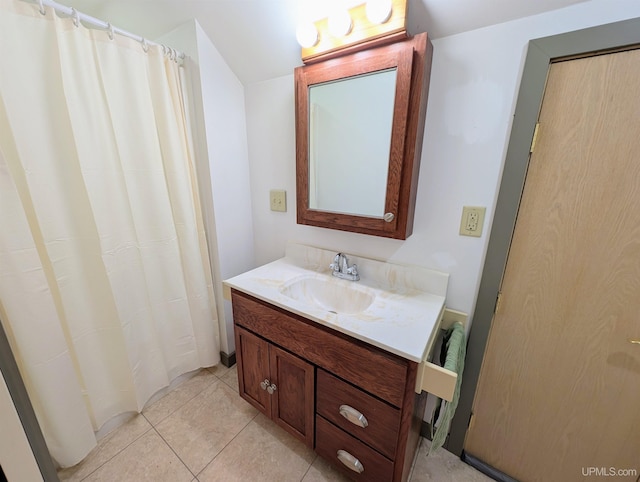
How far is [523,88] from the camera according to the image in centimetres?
86

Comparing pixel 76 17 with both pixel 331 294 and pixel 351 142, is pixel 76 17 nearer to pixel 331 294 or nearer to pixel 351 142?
pixel 351 142

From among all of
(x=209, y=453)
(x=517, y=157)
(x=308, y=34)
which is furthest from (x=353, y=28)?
(x=209, y=453)

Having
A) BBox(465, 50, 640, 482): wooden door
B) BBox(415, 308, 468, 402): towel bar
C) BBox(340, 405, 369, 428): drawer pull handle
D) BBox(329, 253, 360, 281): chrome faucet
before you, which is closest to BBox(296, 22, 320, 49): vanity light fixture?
BBox(465, 50, 640, 482): wooden door

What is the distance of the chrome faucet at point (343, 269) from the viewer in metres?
1.32

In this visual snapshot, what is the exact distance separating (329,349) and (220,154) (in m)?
1.26

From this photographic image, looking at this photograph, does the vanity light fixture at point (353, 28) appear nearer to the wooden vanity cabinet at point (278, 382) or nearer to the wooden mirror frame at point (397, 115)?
the wooden mirror frame at point (397, 115)

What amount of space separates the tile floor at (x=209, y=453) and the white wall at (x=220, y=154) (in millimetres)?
476

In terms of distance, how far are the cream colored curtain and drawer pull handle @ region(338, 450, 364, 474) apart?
3.72 ft

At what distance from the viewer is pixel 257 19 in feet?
3.83

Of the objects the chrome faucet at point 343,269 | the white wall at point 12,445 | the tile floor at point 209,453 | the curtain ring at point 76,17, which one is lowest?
the tile floor at point 209,453

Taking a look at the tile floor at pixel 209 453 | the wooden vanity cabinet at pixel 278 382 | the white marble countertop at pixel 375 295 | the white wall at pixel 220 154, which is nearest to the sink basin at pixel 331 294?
the white marble countertop at pixel 375 295

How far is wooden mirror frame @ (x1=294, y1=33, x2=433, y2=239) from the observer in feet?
3.04

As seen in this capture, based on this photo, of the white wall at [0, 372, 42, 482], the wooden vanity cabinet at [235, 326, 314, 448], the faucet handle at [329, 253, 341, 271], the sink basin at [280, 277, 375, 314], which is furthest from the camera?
the faucet handle at [329, 253, 341, 271]

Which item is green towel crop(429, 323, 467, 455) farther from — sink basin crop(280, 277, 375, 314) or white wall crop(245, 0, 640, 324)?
sink basin crop(280, 277, 375, 314)
